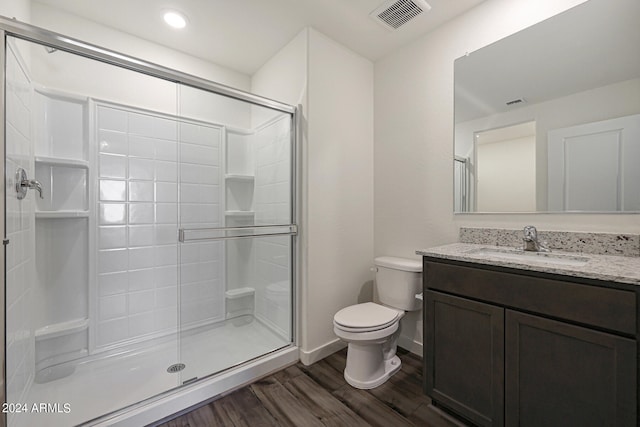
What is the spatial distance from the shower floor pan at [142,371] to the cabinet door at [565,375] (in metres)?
1.45

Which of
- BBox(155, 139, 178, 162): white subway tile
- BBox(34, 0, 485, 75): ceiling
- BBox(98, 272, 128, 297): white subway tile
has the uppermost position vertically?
BBox(34, 0, 485, 75): ceiling

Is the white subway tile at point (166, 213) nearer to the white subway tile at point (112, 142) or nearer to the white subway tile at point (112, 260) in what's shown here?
the white subway tile at point (112, 260)

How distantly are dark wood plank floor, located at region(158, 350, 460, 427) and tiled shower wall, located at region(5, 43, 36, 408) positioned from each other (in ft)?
2.69

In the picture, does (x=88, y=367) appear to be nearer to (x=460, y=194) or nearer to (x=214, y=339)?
(x=214, y=339)

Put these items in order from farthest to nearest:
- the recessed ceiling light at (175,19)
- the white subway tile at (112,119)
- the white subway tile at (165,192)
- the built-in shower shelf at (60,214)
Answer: the white subway tile at (165,192), the white subway tile at (112,119), the recessed ceiling light at (175,19), the built-in shower shelf at (60,214)

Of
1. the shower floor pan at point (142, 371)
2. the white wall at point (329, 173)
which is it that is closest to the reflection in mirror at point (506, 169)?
the white wall at point (329, 173)

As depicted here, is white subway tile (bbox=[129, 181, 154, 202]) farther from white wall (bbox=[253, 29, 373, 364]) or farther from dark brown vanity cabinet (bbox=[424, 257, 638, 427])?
dark brown vanity cabinet (bbox=[424, 257, 638, 427])

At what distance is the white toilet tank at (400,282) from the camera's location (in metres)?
1.91

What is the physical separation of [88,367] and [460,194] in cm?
278

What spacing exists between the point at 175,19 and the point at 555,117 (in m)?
2.49

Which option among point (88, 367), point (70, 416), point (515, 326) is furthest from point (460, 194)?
point (88, 367)

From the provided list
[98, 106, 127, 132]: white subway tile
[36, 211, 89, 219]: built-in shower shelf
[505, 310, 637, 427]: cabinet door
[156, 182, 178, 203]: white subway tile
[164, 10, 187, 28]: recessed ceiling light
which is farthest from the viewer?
[156, 182, 178, 203]: white subway tile

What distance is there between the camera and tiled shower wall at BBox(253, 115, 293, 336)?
2.11 m

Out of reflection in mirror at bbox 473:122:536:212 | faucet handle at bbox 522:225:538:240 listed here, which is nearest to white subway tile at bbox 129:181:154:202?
reflection in mirror at bbox 473:122:536:212
